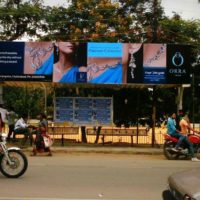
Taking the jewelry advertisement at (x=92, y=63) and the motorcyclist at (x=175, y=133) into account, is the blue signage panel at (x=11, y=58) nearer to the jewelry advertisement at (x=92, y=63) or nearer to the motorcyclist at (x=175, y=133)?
the jewelry advertisement at (x=92, y=63)

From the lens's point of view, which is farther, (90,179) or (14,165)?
(90,179)

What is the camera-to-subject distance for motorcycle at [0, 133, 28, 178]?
11984mm

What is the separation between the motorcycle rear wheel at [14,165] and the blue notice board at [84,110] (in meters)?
9.90

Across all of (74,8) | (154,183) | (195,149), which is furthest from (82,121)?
(74,8)

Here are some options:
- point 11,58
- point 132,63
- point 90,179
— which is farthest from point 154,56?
point 90,179

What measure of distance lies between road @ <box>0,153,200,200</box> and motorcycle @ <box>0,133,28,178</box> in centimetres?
20

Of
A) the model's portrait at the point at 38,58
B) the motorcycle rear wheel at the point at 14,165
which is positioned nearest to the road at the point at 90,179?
the motorcycle rear wheel at the point at 14,165

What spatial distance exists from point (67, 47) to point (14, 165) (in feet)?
31.1

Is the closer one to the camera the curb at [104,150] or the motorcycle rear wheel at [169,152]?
the motorcycle rear wheel at [169,152]

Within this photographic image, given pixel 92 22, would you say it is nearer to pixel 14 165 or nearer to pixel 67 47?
pixel 67 47

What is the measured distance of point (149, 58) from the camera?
68.6ft

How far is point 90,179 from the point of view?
40.0 ft

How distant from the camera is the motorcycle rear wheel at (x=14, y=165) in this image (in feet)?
39.4

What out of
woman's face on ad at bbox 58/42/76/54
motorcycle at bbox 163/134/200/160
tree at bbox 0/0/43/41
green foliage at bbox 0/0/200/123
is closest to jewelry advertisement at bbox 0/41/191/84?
woman's face on ad at bbox 58/42/76/54
